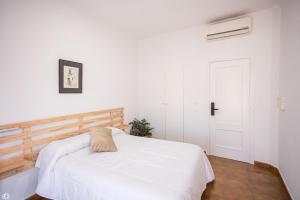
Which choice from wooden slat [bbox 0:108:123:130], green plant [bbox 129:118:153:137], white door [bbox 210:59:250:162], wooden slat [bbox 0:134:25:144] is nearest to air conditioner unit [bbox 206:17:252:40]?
white door [bbox 210:59:250:162]

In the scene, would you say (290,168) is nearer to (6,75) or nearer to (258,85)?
(258,85)

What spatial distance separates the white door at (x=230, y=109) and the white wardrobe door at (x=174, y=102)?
67cm

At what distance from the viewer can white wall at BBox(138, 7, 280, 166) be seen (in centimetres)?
273

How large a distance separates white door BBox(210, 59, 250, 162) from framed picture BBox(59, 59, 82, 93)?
2.50 metres

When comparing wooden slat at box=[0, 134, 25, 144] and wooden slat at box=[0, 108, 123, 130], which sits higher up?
wooden slat at box=[0, 108, 123, 130]

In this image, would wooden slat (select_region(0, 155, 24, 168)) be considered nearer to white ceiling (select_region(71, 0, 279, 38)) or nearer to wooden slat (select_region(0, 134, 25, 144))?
→ wooden slat (select_region(0, 134, 25, 144))

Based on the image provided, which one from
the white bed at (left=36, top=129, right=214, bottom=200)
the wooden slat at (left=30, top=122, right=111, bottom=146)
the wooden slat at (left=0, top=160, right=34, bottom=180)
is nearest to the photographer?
the white bed at (left=36, top=129, right=214, bottom=200)

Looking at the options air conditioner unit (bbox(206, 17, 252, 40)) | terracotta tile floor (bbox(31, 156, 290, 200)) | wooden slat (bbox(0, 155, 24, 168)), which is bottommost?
terracotta tile floor (bbox(31, 156, 290, 200))

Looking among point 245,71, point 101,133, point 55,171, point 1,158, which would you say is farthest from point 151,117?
point 1,158

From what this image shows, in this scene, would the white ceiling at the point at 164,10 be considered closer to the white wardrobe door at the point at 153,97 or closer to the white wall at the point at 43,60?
the white wall at the point at 43,60

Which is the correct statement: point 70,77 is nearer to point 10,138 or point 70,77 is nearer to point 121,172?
point 10,138

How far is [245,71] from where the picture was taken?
9.71ft

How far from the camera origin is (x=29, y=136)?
76.0 inches

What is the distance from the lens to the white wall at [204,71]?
273 cm
